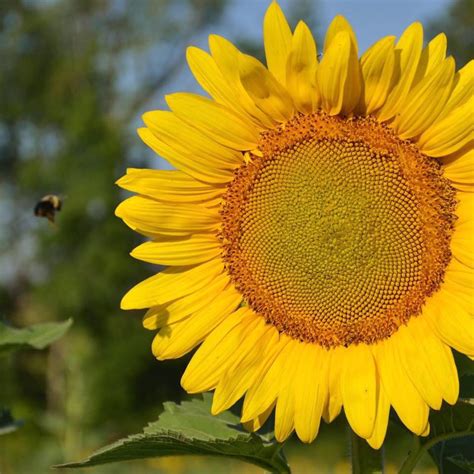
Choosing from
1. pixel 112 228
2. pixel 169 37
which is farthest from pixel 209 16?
pixel 112 228

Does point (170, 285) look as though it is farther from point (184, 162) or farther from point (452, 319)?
point (452, 319)

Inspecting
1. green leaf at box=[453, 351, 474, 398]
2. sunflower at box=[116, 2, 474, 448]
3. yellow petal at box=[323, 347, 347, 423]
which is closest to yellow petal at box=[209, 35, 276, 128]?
sunflower at box=[116, 2, 474, 448]

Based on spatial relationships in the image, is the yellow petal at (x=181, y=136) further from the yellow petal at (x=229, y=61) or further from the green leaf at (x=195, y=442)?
the green leaf at (x=195, y=442)

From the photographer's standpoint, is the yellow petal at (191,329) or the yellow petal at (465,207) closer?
the yellow petal at (465,207)

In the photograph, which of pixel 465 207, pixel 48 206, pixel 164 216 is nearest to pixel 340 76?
pixel 465 207

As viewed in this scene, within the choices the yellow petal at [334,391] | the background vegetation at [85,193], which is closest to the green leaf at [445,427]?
the yellow petal at [334,391]

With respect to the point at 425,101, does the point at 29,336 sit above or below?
below
